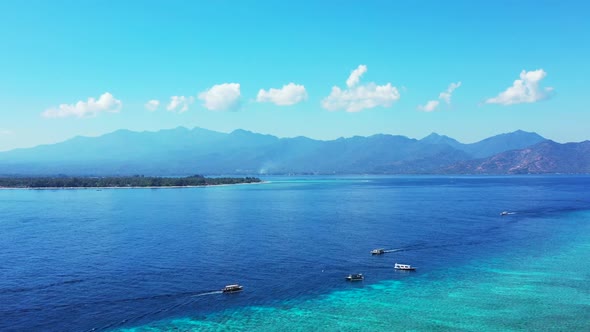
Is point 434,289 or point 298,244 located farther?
point 298,244

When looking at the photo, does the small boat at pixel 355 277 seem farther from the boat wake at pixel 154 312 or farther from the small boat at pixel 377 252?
the boat wake at pixel 154 312

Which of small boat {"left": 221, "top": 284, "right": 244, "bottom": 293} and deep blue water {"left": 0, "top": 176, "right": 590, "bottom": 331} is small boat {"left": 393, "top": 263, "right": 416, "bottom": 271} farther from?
small boat {"left": 221, "top": 284, "right": 244, "bottom": 293}

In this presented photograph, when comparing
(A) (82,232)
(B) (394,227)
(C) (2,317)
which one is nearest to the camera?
(C) (2,317)

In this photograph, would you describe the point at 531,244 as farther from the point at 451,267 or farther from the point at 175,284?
the point at 175,284

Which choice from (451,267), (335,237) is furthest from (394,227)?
(451,267)

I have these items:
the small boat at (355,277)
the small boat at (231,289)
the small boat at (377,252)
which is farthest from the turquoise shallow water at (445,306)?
the small boat at (377,252)

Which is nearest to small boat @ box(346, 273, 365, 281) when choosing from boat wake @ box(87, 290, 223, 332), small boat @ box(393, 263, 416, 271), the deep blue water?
the deep blue water

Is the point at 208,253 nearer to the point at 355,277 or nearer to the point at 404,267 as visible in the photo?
the point at 355,277
